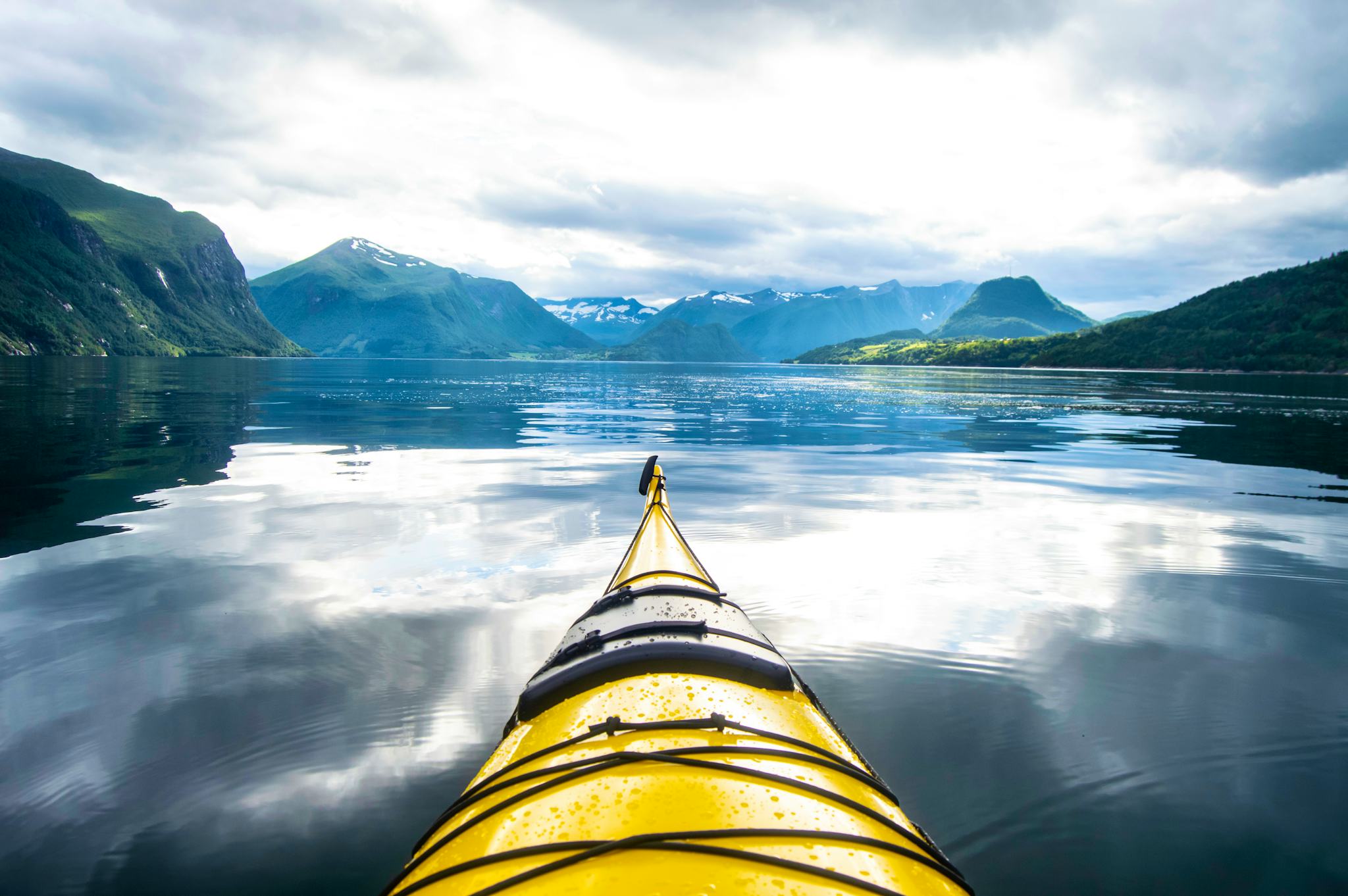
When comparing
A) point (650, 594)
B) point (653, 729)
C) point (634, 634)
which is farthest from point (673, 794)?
point (650, 594)

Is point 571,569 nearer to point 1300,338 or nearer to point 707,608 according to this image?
point 707,608

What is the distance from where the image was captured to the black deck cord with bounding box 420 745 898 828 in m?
3.17

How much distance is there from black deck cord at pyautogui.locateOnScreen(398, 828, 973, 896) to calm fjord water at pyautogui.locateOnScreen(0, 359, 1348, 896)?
2842 mm

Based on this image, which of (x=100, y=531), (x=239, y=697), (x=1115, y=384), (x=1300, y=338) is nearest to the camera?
(x=239, y=697)

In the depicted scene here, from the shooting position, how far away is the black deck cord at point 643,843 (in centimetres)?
256

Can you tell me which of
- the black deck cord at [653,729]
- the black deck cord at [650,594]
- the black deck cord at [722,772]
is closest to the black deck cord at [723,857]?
the black deck cord at [722,772]

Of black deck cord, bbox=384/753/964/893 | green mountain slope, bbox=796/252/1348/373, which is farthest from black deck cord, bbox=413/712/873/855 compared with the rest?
green mountain slope, bbox=796/252/1348/373

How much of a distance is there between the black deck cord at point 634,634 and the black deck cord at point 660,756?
1.16 metres

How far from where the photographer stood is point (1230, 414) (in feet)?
156

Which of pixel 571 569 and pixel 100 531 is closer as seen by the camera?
pixel 571 569

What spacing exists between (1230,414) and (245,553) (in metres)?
59.6

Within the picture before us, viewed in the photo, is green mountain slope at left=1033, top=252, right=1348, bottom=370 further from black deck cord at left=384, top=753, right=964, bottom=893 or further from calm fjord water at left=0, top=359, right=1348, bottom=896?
black deck cord at left=384, top=753, right=964, bottom=893

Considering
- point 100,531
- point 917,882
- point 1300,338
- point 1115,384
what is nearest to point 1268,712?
point 917,882

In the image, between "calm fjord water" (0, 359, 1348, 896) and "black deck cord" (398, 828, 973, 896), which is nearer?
"black deck cord" (398, 828, 973, 896)
